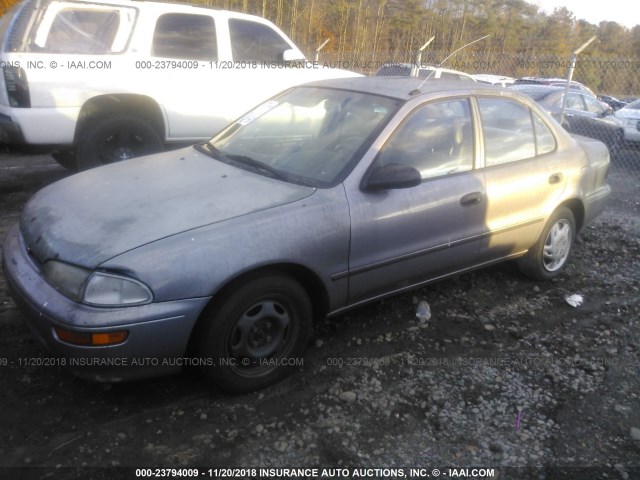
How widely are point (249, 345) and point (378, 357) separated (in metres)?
0.90

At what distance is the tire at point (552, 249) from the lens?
14.0 feet

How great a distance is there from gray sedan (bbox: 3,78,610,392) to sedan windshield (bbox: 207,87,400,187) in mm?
13

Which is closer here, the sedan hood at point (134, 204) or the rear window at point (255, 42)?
the sedan hood at point (134, 204)

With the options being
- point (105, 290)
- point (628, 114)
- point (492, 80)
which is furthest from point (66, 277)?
point (492, 80)

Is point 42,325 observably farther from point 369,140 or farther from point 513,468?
point 513,468

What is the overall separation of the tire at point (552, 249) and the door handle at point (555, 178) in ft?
0.89

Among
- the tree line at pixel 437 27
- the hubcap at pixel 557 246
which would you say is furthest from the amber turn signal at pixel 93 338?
the tree line at pixel 437 27

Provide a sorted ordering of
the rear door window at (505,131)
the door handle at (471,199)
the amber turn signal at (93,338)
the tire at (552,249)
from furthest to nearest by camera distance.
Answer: the tire at (552,249) → the rear door window at (505,131) → the door handle at (471,199) → the amber turn signal at (93,338)

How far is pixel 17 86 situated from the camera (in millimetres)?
5145

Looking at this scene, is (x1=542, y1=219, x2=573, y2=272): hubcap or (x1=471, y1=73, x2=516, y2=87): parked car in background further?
(x1=471, y1=73, x2=516, y2=87): parked car in background

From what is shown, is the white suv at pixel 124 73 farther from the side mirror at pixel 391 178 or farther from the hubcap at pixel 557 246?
the hubcap at pixel 557 246

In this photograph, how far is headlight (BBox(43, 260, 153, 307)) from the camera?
2.33 metres

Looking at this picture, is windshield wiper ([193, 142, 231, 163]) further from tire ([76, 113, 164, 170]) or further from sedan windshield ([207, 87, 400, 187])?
tire ([76, 113, 164, 170])

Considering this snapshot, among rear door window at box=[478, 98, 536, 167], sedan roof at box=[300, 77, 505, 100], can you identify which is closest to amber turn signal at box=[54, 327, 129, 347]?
sedan roof at box=[300, 77, 505, 100]
